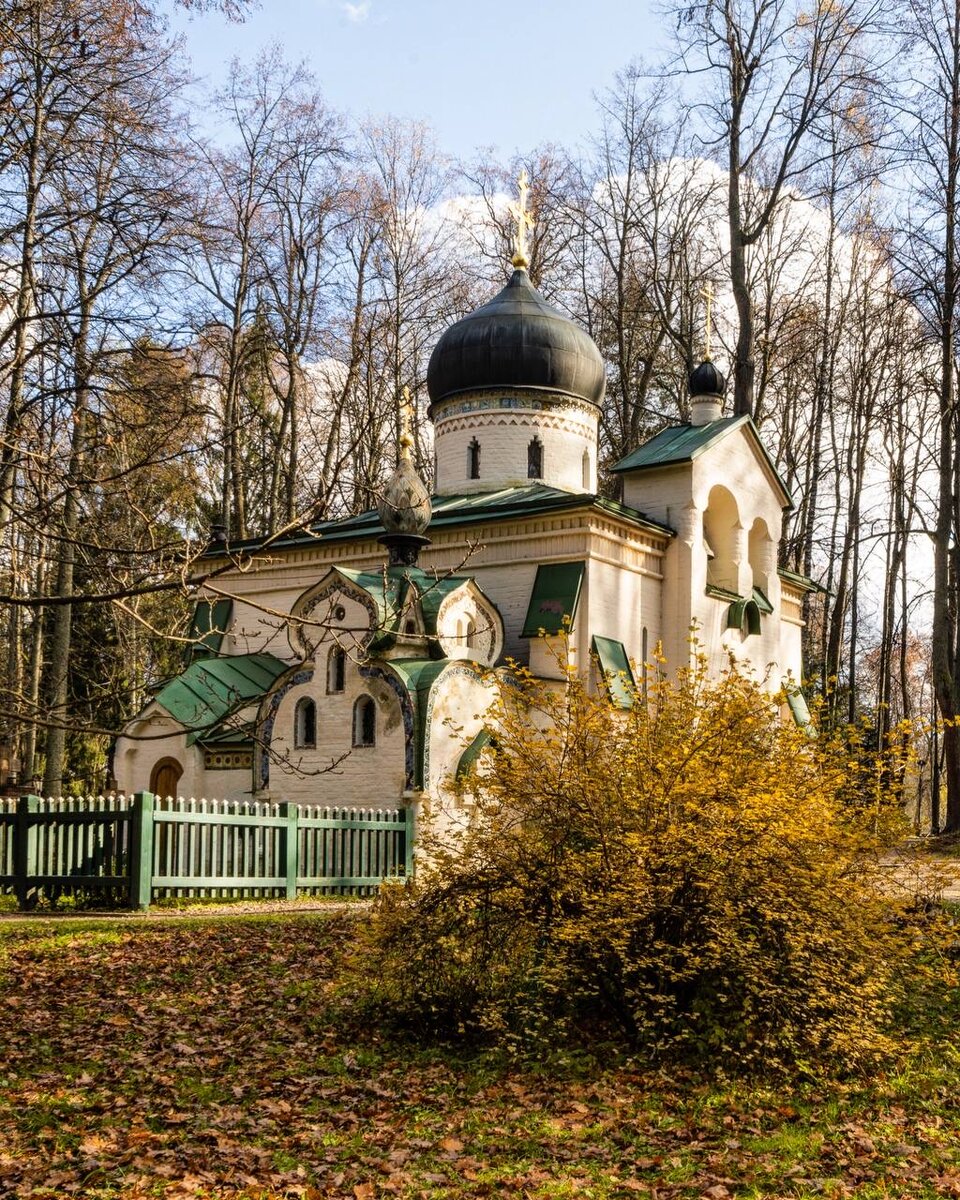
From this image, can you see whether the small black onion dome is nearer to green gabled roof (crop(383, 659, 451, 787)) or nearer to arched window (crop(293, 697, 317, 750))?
green gabled roof (crop(383, 659, 451, 787))

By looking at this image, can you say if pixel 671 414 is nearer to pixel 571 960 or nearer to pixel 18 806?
pixel 18 806

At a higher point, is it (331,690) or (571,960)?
(331,690)

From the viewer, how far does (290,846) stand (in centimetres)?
1792

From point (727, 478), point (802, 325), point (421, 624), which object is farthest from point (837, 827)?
point (802, 325)

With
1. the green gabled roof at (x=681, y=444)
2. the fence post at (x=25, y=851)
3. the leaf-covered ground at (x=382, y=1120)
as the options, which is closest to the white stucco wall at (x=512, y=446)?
the green gabled roof at (x=681, y=444)

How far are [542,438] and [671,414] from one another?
13.7m

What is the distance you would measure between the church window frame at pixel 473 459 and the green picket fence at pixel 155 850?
11512 millimetres

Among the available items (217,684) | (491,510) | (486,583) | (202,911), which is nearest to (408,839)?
(202,911)

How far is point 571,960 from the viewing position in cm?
899

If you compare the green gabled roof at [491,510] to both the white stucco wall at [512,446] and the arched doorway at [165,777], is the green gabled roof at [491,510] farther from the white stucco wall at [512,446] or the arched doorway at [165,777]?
the arched doorway at [165,777]

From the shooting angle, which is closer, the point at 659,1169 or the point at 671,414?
the point at 659,1169

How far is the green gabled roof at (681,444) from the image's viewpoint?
26578mm

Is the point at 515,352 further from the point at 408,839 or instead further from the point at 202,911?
the point at 202,911

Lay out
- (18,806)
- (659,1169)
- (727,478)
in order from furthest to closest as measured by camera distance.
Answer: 1. (727,478)
2. (18,806)
3. (659,1169)
